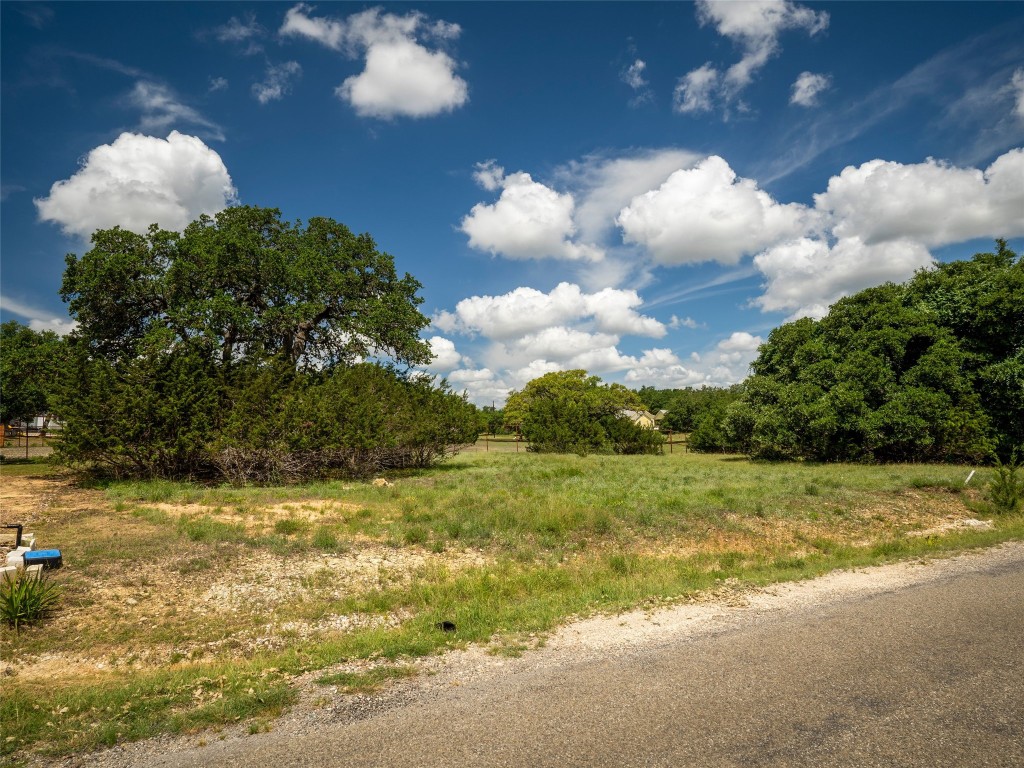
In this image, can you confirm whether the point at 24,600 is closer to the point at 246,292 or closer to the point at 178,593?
the point at 178,593

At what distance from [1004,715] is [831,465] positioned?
2992 cm

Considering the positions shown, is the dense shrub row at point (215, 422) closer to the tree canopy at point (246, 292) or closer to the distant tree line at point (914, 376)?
the tree canopy at point (246, 292)

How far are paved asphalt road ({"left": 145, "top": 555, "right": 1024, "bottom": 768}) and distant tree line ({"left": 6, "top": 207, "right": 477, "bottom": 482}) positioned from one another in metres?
18.6

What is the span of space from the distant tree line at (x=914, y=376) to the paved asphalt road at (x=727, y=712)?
2732cm

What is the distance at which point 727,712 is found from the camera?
177 inches

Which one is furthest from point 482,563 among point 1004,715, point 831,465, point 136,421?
point 831,465

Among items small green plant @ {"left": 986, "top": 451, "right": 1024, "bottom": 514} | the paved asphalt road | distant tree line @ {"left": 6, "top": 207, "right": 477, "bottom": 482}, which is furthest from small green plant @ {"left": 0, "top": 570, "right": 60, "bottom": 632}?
small green plant @ {"left": 986, "top": 451, "right": 1024, "bottom": 514}

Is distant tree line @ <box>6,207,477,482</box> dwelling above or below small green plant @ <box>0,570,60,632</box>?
above

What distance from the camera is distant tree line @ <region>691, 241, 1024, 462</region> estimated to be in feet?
90.2

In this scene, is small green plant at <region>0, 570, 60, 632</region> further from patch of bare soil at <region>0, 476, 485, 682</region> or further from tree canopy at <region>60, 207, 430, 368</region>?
tree canopy at <region>60, 207, 430, 368</region>

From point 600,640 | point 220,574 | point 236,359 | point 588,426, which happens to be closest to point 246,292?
point 236,359

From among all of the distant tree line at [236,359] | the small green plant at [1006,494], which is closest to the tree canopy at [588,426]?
the distant tree line at [236,359]

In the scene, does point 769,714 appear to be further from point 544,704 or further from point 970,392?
point 970,392

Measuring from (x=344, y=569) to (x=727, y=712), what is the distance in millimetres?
7805
